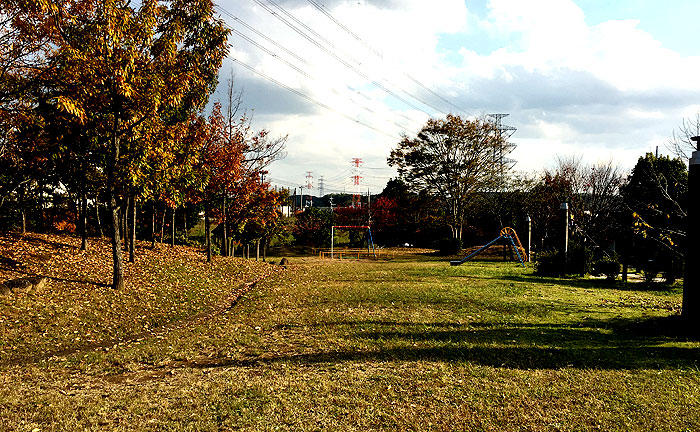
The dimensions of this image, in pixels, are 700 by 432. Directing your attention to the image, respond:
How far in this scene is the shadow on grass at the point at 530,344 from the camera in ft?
20.6

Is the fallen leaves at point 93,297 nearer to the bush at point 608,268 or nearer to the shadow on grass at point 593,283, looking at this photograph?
the shadow on grass at point 593,283

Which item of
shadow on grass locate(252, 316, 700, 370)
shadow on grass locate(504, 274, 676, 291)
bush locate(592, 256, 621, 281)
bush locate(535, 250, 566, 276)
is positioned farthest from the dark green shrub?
shadow on grass locate(252, 316, 700, 370)

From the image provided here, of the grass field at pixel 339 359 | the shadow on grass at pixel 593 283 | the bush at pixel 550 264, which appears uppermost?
the bush at pixel 550 264

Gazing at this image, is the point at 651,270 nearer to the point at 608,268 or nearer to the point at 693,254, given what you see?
the point at 608,268

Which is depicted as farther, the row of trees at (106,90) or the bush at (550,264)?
the bush at (550,264)

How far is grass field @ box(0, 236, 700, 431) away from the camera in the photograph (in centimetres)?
449

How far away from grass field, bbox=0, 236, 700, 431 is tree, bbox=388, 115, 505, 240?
19.3 m

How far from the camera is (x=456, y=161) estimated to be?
31.5m

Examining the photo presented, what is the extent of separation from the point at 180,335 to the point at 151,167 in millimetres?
5266

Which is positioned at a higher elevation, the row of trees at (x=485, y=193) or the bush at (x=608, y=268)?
the row of trees at (x=485, y=193)

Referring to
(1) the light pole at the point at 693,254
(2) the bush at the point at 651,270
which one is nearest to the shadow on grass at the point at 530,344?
(1) the light pole at the point at 693,254

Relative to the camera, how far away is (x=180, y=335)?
804 cm

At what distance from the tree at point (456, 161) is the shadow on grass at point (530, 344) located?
76.0ft

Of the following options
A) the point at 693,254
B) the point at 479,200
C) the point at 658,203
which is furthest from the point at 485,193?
the point at 693,254
